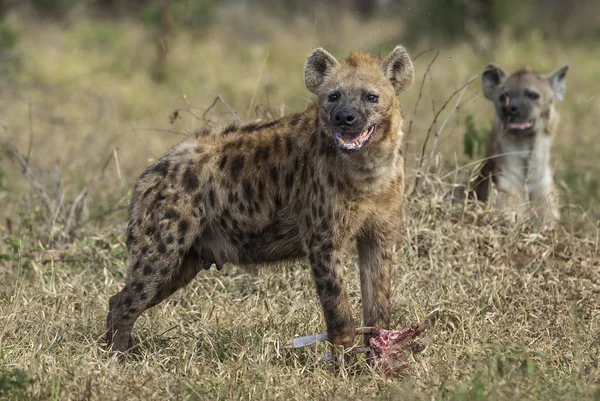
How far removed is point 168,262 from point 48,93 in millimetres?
7818

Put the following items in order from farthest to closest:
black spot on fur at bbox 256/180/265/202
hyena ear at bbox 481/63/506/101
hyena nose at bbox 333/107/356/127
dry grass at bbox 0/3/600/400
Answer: hyena ear at bbox 481/63/506/101 → black spot on fur at bbox 256/180/265/202 → hyena nose at bbox 333/107/356/127 → dry grass at bbox 0/3/600/400

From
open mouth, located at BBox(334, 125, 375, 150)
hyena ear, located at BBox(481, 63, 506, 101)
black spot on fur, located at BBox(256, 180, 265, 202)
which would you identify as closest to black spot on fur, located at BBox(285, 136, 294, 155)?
black spot on fur, located at BBox(256, 180, 265, 202)

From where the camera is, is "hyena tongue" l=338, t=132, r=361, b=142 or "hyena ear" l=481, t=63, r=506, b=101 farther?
"hyena ear" l=481, t=63, r=506, b=101

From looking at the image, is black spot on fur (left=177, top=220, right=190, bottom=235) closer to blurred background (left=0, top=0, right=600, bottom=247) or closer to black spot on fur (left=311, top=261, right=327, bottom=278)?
black spot on fur (left=311, top=261, right=327, bottom=278)

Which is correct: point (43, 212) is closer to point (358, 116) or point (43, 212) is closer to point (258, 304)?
point (258, 304)

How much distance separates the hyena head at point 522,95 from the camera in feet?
23.8

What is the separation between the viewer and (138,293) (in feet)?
15.6

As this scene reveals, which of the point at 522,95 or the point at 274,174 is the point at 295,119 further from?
the point at 522,95

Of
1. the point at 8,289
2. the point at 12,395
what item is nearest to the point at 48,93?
the point at 8,289

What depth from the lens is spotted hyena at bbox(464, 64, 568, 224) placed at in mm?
7203

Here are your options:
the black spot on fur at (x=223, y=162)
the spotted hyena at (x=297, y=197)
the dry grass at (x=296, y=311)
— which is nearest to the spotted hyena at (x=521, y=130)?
the dry grass at (x=296, y=311)

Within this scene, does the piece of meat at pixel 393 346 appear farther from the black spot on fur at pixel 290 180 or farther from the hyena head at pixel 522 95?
the hyena head at pixel 522 95

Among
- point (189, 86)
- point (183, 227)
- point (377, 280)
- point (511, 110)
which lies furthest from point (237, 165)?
point (189, 86)

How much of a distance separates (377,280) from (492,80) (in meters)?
3.39
